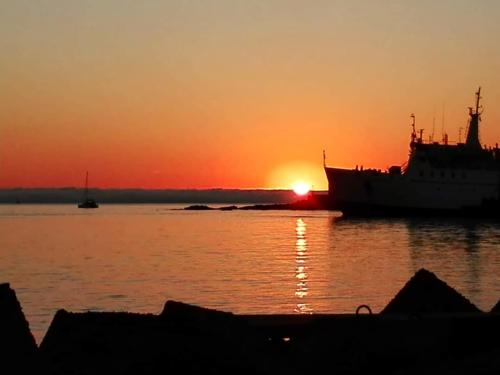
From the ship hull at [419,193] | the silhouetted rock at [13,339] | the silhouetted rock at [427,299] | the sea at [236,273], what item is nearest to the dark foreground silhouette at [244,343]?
the silhouetted rock at [13,339]

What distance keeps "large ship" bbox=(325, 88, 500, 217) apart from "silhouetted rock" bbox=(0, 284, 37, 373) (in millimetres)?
82572

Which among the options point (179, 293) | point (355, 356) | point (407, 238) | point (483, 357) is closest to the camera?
point (483, 357)

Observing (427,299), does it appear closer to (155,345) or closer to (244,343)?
(244,343)

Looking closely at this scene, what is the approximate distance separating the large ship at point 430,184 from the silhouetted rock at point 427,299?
78863mm

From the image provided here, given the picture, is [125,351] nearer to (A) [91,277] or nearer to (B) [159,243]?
(A) [91,277]

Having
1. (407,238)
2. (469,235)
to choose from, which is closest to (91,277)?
(407,238)

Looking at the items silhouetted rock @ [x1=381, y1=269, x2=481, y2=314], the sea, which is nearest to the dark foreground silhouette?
silhouetted rock @ [x1=381, y1=269, x2=481, y2=314]

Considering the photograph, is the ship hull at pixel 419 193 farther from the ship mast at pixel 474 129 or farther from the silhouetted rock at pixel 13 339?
the silhouetted rock at pixel 13 339

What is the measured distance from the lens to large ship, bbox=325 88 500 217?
8700 centimetres

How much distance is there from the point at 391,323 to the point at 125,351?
8.29ft

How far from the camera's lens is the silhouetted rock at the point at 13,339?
608cm

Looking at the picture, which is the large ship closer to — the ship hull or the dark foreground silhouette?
the ship hull

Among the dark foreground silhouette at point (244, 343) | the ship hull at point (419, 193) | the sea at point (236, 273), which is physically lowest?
the sea at point (236, 273)

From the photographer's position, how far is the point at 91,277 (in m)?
28.5
